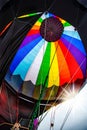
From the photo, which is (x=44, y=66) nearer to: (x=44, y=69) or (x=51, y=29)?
(x=44, y=69)

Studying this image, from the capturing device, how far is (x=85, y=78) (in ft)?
29.5

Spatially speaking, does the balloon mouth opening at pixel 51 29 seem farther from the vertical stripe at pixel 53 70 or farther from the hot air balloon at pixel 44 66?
the vertical stripe at pixel 53 70

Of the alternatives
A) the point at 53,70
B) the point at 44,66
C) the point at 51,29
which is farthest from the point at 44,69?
the point at 51,29

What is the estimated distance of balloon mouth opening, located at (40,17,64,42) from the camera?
851 cm

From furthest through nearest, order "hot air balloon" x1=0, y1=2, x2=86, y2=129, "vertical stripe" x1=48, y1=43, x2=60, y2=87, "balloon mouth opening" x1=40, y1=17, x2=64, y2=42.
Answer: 1. "vertical stripe" x1=48, y1=43, x2=60, y2=87
2. "hot air balloon" x1=0, y1=2, x2=86, y2=129
3. "balloon mouth opening" x1=40, y1=17, x2=64, y2=42

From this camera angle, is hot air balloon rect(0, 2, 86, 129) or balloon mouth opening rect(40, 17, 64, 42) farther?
hot air balloon rect(0, 2, 86, 129)

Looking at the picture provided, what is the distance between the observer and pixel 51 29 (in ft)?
27.7

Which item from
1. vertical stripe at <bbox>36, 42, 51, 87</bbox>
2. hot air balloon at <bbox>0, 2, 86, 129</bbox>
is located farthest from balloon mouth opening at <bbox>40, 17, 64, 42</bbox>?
vertical stripe at <bbox>36, 42, 51, 87</bbox>

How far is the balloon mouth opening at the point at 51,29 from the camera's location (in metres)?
8.51

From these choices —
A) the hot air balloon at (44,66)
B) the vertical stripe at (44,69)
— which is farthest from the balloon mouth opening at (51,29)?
the vertical stripe at (44,69)

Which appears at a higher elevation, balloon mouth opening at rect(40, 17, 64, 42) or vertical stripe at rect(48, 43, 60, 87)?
balloon mouth opening at rect(40, 17, 64, 42)

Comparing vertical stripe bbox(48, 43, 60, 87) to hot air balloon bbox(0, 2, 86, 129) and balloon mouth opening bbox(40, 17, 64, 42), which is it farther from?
balloon mouth opening bbox(40, 17, 64, 42)

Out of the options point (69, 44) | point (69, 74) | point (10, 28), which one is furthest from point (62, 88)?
point (10, 28)

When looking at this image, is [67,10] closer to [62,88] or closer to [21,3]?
[21,3]
